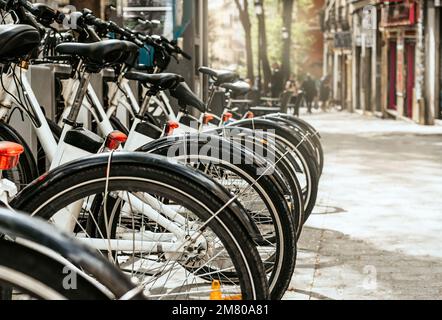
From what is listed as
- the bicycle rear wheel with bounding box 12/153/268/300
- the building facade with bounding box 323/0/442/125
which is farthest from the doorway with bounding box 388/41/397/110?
the bicycle rear wheel with bounding box 12/153/268/300

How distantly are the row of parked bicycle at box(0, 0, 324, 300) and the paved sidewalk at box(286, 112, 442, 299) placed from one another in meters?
0.58

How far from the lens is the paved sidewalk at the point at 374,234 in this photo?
558cm

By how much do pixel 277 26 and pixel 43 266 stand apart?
6948 centimetres

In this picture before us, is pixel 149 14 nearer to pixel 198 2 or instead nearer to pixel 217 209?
pixel 198 2

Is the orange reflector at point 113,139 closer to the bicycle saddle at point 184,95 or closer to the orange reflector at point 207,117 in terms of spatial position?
the bicycle saddle at point 184,95

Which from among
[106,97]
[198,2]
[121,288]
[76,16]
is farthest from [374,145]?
[121,288]

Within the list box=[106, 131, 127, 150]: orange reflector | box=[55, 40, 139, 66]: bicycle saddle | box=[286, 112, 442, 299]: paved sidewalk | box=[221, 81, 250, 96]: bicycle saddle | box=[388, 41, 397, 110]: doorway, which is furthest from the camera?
box=[388, 41, 397, 110]: doorway

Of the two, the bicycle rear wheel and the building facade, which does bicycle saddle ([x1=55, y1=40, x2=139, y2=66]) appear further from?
the building facade

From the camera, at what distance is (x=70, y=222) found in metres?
3.43

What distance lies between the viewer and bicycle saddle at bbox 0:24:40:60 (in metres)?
3.39

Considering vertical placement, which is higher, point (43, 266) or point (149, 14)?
point (149, 14)

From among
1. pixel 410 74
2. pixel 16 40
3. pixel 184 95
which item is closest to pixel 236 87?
pixel 184 95

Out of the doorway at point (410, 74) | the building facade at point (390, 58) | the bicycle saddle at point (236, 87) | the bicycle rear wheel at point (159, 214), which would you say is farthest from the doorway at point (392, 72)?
the bicycle rear wheel at point (159, 214)

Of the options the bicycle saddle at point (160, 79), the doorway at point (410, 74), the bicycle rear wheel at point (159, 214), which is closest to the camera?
the bicycle rear wheel at point (159, 214)
